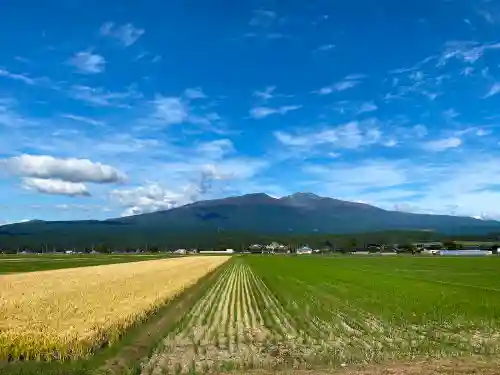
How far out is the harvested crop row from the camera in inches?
501

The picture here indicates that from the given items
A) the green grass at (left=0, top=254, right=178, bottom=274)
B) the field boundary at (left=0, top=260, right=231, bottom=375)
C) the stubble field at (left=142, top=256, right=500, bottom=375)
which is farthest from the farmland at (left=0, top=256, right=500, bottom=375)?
the green grass at (left=0, top=254, right=178, bottom=274)

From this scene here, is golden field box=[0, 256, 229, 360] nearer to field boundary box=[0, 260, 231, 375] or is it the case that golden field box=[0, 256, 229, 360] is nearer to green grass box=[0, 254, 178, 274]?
field boundary box=[0, 260, 231, 375]

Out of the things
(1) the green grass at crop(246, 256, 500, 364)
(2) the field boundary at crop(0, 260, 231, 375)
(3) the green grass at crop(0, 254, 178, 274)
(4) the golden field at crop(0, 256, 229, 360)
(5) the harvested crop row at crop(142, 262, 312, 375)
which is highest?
(3) the green grass at crop(0, 254, 178, 274)

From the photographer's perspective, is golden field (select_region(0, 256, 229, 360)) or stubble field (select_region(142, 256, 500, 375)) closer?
stubble field (select_region(142, 256, 500, 375))

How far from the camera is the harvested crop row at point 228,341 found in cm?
1272

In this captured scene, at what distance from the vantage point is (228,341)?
15617 millimetres

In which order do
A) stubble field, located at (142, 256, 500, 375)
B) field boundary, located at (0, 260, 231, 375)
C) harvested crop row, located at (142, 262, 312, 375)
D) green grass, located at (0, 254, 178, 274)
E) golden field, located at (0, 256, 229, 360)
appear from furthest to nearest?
green grass, located at (0, 254, 178, 274) → golden field, located at (0, 256, 229, 360) → stubble field, located at (142, 256, 500, 375) → harvested crop row, located at (142, 262, 312, 375) → field boundary, located at (0, 260, 231, 375)

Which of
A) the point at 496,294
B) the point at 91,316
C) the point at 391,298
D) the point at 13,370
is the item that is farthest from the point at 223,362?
the point at 496,294

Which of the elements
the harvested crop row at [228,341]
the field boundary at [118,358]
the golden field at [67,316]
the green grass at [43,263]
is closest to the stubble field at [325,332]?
the harvested crop row at [228,341]

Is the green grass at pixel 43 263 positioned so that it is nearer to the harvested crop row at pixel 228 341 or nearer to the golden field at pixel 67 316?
the golden field at pixel 67 316

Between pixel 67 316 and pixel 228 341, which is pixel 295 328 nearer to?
pixel 228 341

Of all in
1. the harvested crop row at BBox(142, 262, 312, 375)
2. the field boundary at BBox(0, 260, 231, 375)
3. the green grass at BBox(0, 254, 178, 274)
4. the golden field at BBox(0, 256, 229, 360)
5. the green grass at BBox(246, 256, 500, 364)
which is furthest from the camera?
the green grass at BBox(0, 254, 178, 274)

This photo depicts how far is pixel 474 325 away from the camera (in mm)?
18266

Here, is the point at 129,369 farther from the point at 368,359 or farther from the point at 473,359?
the point at 473,359
